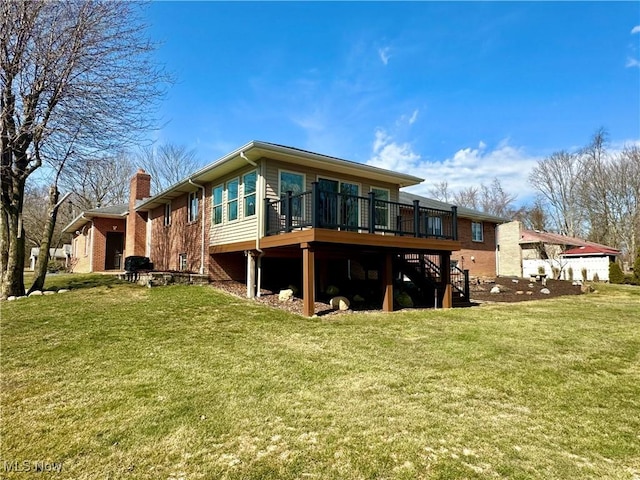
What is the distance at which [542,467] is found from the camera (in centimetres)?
275

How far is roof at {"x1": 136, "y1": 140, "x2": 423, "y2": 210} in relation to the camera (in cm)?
967

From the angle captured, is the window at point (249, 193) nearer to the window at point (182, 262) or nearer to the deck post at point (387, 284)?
the deck post at point (387, 284)

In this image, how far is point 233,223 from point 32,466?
8787mm

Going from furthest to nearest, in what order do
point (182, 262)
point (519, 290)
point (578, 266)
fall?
point (578, 266) → point (519, 290) → point (182, 262)

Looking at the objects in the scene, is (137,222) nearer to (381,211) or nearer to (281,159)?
(281,159)

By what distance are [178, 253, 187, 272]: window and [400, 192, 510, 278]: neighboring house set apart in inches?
409

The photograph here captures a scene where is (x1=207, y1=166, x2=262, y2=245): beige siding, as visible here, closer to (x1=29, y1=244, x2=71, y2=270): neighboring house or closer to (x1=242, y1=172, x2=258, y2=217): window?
(x1=242, y1=172, x2=258, y2=217): window

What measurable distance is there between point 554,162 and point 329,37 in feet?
104

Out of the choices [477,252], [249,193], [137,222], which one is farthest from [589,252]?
A: [137,222]

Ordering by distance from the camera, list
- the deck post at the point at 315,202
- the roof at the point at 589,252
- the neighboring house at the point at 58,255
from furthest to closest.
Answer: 1. the neighboring house at the point at 58,255
2. the roof at the point at 589,252
3. the deck post at the point at 315,202

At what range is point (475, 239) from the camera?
20.2 metres

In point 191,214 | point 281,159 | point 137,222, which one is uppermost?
point 281,159

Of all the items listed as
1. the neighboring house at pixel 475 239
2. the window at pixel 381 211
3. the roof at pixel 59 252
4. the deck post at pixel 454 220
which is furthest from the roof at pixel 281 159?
the roof at pixel 59 252

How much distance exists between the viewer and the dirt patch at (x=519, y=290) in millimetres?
13930
